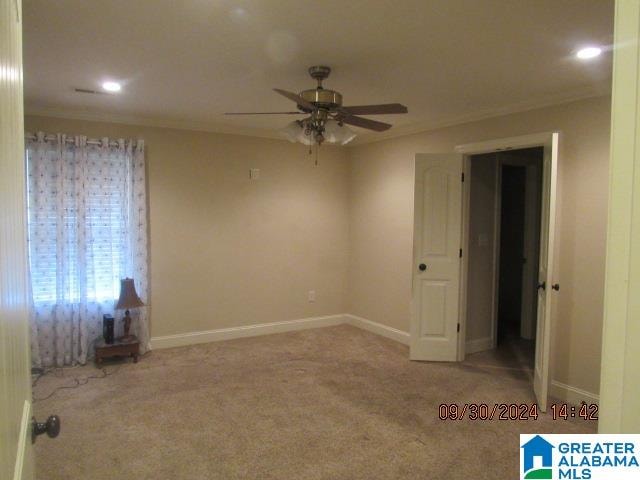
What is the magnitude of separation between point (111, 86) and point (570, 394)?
4369mm

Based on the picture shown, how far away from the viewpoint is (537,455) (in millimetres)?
1588

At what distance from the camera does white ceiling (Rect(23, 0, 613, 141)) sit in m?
2.14

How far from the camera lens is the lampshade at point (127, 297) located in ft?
14.0

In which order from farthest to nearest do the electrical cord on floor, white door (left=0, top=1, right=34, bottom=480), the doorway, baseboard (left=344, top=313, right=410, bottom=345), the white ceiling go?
baseboard (left=344, top=313, right=410, bottom=345) → the doorway → the electrical cord on floor → the white ceiling → white door (left=0, top=1, right=34, bottom=480)

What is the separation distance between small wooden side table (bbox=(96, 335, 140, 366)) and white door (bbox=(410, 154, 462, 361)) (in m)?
2.75

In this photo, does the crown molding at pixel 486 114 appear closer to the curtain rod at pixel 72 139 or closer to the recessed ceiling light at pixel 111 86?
the curtain rod at pixel 72 139

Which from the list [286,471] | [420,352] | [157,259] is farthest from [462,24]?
[157,259]

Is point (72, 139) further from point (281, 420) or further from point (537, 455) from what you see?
point (537, 455)

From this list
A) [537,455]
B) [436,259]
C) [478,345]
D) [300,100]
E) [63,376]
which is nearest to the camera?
[537,455]

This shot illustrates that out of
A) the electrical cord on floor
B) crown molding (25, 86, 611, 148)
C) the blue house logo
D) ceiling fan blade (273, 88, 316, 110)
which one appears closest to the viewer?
the blue house logo

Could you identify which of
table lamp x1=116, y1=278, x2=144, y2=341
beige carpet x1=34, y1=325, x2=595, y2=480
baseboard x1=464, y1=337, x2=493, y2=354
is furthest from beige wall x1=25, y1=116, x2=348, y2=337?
baseboard x1=464, y1=337, x2=493, y2=354

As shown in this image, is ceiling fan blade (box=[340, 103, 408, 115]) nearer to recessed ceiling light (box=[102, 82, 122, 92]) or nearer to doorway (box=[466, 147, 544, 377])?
recessed ceiling light (box=[102, 82, 122, 92])

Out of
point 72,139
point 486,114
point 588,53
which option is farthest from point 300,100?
point 72,139

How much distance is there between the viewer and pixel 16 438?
28.5 inches
